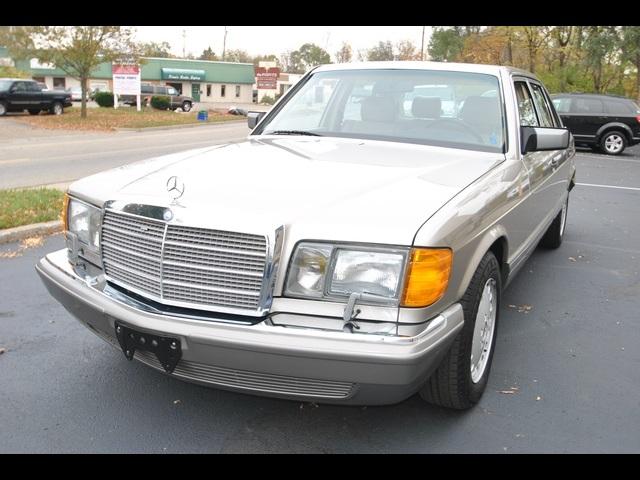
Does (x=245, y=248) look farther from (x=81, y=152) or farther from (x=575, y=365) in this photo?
(x=81, y=152)

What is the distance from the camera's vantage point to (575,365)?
3.64 metres

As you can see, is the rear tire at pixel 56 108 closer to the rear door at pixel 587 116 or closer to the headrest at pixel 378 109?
the rear door at pixel 587 116

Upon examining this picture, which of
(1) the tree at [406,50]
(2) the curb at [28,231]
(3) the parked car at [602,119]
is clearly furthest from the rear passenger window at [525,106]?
(1) the tree at [406,50]

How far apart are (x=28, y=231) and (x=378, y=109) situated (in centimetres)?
393

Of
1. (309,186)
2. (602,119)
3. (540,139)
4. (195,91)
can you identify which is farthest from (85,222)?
(195,91)

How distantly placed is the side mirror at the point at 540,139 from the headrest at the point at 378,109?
0.83m

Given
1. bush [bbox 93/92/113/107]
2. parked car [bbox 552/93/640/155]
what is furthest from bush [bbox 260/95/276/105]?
parked car [bbox 552/93/640/155]

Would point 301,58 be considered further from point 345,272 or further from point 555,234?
point 345,272

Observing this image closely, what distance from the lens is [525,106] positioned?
443cm

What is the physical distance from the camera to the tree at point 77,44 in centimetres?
2470

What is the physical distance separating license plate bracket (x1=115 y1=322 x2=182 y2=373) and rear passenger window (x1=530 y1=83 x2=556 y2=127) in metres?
3.66

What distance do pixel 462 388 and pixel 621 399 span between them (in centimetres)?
102

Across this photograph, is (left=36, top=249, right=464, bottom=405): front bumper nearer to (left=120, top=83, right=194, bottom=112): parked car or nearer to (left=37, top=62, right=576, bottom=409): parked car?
(left=37, top=62, right=576, bottom=409): parked car
